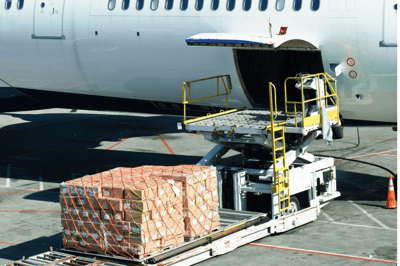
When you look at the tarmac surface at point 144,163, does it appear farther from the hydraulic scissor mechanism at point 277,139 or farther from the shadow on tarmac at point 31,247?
the hydraulic scissor mechanism at point 277,139

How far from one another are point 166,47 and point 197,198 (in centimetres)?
664

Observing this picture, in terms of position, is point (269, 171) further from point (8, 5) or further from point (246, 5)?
point (8, 5)

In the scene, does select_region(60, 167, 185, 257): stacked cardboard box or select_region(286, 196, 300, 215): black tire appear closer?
select_region(60, 167, 185, 257): stacked cardboard box

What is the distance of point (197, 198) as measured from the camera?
13227mm

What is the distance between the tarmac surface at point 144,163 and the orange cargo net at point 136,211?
1.20m

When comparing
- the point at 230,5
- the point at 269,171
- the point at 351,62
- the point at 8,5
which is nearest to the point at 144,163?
the point at 8,5

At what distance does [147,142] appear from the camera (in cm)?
2862

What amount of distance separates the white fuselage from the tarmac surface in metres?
3.23

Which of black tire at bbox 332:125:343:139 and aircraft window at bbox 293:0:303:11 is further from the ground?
aircraft window at bbox 293:0:303:11

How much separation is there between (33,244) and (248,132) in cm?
599

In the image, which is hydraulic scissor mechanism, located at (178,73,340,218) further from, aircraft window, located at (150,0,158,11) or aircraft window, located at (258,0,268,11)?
aircraft window, located at (150,0,158,11)

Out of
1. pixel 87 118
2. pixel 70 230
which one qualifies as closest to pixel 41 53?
pixel 70 230

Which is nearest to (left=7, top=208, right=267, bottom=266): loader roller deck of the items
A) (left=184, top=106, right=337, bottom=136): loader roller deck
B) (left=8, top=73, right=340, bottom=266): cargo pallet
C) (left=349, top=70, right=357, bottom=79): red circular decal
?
(left=8, top=73, right=340, bottom=266): cargo pallet

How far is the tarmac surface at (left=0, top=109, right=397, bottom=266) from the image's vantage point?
13914 millimetres
